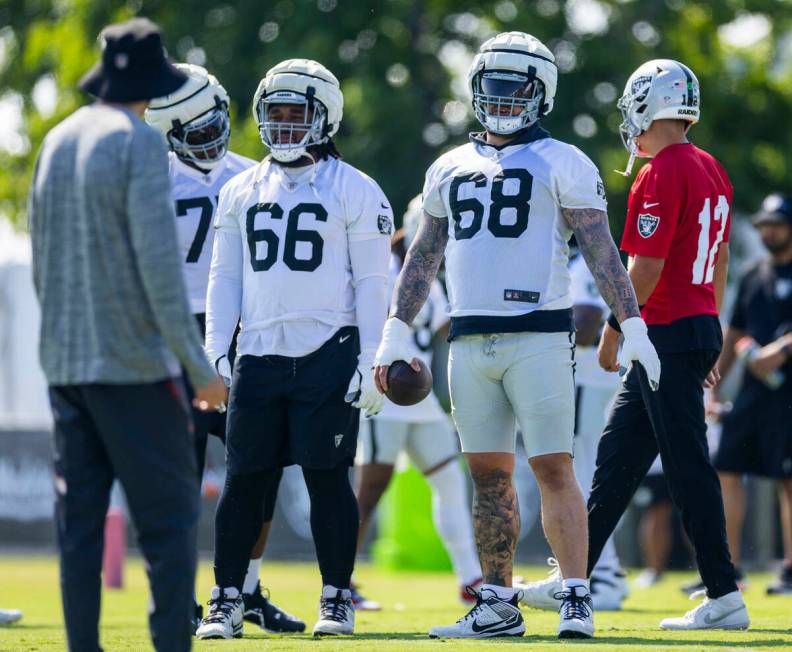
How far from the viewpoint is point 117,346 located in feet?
17.3

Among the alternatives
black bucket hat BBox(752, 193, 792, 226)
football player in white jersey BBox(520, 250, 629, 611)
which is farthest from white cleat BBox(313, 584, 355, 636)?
black bucket hat BBox(752, 193, 792, 226)

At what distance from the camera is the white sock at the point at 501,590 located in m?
6.85

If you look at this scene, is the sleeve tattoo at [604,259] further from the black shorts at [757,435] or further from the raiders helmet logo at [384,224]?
the black shorts at [757,435]

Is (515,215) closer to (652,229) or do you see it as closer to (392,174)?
(652,229)

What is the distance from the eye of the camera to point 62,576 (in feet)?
17.8

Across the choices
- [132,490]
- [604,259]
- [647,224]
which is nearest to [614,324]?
[647,224]

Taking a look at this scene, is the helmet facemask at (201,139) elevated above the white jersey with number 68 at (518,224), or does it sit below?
above

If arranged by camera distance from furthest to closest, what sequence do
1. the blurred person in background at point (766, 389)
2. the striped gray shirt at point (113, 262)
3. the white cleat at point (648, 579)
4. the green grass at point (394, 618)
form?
the white cleat at point (648, 579), the blurred person in background at point (766, 389), the green grass at point (394, 618), the striped gray shirt at point (113, 262)

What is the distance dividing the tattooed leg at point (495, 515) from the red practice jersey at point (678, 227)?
0.99 metres

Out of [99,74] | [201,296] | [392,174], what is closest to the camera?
[99,74]

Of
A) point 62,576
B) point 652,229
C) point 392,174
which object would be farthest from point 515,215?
point 392,174

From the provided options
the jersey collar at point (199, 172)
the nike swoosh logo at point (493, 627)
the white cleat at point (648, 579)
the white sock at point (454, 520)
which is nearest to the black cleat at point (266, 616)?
the nike swoosh logo at point (493, 627)

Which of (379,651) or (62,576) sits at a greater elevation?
(62,576)

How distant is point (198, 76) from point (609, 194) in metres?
17.1
